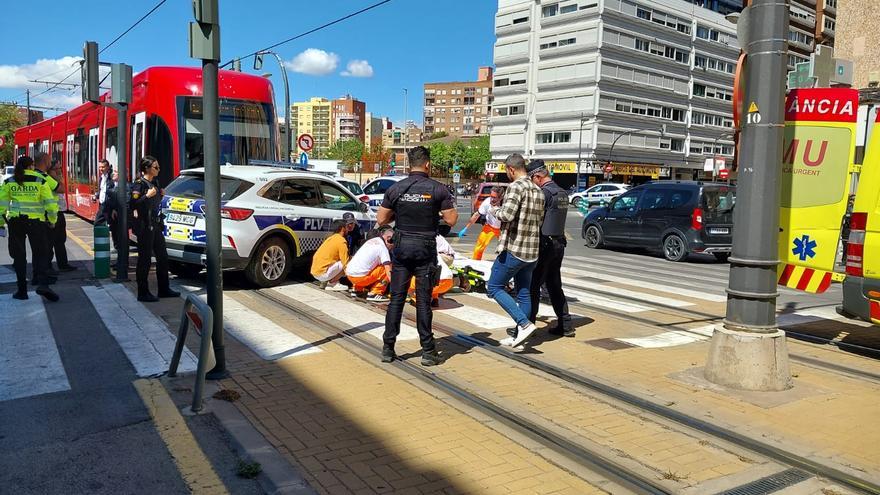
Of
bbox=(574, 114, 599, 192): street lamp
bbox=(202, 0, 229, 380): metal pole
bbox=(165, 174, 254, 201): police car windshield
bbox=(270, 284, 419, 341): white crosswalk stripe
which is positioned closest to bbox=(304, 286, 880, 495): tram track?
bbox=(270, 284, 419, 341): white crosswalk stripe

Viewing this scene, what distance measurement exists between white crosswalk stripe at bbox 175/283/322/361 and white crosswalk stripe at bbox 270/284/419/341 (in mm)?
767

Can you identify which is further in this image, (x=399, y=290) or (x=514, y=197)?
(x=514, y=197)

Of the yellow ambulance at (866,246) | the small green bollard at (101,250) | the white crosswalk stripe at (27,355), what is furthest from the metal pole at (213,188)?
the yellow ambulance at (866,246)

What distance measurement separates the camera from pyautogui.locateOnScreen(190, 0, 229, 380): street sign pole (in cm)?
546

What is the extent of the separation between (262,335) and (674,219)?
11252 mm

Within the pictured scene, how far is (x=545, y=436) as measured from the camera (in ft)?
14.8

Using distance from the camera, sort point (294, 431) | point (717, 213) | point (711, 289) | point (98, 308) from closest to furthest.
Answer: point (294, 431) → point (98, 308) → point (711, 289) → point (717, 213)

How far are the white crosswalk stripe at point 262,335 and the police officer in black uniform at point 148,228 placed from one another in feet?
3.41

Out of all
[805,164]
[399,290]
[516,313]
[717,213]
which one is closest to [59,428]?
[399,290]

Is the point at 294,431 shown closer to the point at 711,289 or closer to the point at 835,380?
the point at 835,380

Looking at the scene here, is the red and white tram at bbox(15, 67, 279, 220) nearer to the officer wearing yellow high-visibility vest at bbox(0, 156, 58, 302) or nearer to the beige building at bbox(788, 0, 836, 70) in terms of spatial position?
the officer wearing yellow high-visibility vest at bbox(0, 156, 58, 302)

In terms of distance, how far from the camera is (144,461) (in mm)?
4020

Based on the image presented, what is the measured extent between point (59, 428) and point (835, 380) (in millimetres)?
6122

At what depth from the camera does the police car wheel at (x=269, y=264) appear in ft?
31.8
